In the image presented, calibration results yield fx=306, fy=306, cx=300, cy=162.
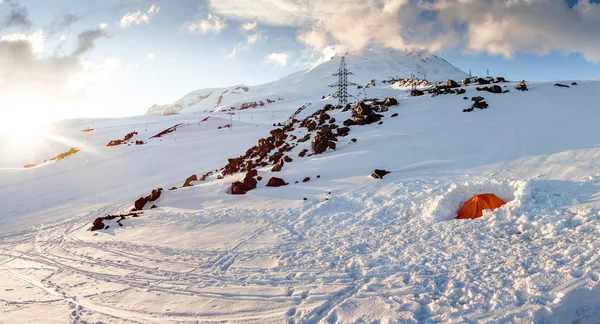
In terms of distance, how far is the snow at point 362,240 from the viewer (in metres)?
6.20

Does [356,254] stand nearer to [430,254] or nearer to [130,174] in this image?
[430,254]

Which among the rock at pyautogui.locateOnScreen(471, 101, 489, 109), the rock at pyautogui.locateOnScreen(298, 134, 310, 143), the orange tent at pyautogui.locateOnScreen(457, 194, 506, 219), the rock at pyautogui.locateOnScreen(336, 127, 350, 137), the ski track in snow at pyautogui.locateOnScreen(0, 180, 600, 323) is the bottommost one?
the ski track in snow at pyautogui.locateOnScreen(0, 180, 600, 323)

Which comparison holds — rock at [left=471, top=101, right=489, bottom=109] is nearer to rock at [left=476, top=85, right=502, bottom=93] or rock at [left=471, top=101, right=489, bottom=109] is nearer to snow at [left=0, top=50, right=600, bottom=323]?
snow at [left=0, top=50, right=600, bottom=323]

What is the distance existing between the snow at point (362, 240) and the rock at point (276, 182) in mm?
544

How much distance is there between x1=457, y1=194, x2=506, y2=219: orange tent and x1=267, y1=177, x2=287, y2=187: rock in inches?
319

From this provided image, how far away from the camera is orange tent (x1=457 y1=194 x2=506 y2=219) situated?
30.7ft

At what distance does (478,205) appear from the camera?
945 centimetres

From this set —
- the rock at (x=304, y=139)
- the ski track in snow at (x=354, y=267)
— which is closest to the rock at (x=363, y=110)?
the rock at (x=304, y=139)

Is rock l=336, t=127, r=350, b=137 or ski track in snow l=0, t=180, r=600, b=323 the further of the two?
rock l=336, t=127, r=350, b=137

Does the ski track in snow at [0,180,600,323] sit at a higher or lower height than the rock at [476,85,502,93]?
lower

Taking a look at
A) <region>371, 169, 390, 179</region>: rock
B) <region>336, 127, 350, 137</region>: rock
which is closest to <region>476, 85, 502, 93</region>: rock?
<region>336, 127, 350, 137</region>: rock

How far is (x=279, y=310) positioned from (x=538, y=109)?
66.5 feet

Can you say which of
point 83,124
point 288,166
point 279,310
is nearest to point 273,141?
point 288,166

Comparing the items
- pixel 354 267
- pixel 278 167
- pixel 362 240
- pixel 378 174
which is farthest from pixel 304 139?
pixel 354 267
